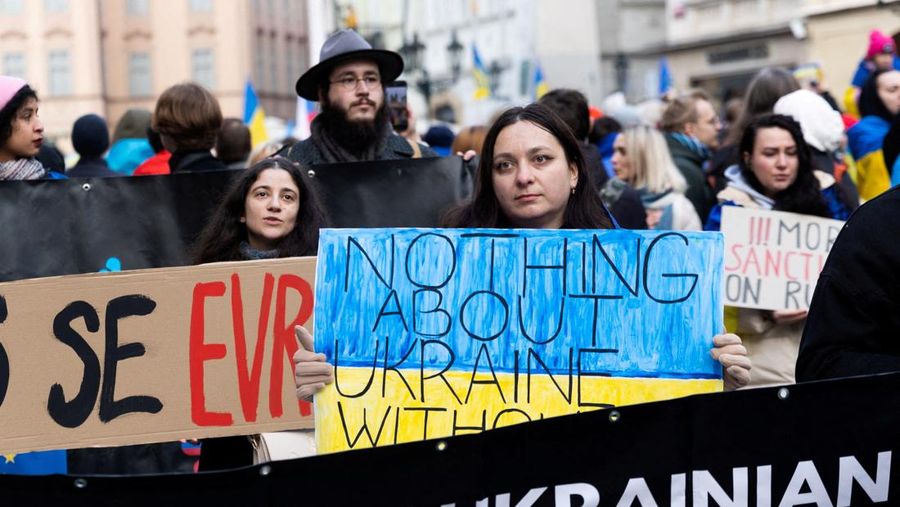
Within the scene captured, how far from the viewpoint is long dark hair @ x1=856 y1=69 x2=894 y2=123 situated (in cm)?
800

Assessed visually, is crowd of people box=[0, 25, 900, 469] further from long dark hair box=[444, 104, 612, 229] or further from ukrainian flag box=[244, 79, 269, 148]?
ukrainian flag box=[244, 79, 269, 148]

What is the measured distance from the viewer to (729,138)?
24.5 feet

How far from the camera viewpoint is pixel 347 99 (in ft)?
19.1

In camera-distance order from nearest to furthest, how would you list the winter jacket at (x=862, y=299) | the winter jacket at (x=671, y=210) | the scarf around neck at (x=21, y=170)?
the winter jacket at (x=862, y=299), the scarf around neck at (x=21, y=170), the winter jacket at (x=671, y=210)

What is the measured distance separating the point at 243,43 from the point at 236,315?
6793cm

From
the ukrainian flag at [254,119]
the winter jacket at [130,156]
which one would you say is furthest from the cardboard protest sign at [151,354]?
the ukrainian flag at [254,119]

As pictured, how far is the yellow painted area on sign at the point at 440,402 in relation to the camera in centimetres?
348

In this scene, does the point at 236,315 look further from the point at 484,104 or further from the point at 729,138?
the point at 484,104

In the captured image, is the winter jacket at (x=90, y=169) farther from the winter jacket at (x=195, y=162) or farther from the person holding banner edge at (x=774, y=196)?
the person holding banner edge at (x=774, y=196)

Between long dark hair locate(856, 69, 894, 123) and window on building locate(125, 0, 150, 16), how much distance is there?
6692cm

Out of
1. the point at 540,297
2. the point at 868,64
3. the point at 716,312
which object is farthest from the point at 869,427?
the point at 868,64

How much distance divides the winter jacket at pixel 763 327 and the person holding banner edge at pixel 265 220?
2060 millimetres

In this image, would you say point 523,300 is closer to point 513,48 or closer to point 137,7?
point 513,48

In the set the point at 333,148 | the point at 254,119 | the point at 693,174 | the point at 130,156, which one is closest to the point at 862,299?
the point at 333,148
